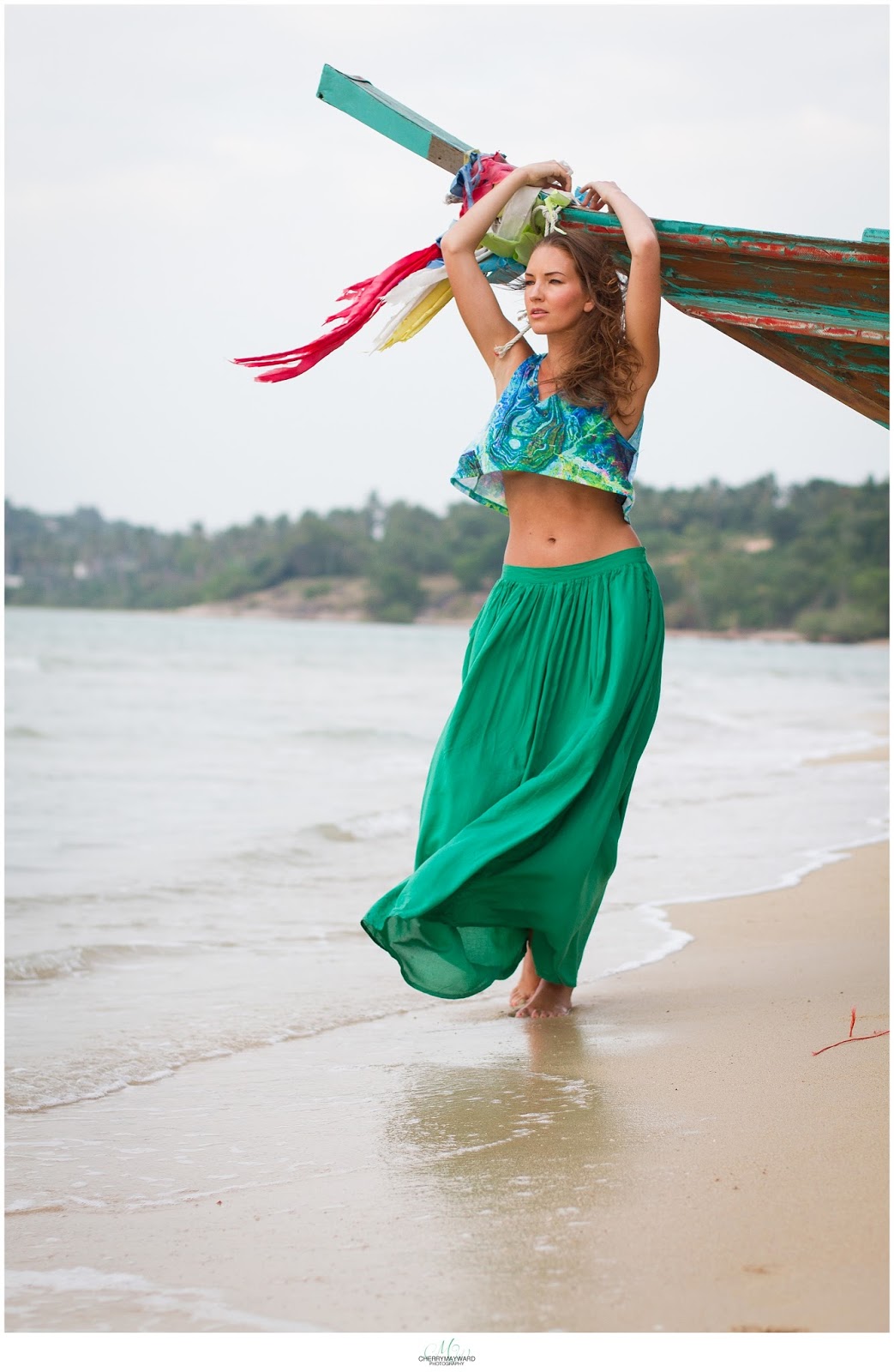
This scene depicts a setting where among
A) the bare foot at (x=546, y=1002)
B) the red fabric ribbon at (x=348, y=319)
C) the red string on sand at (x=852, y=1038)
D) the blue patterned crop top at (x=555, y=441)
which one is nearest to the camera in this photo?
the red string on sand at (x=852, y=1038)

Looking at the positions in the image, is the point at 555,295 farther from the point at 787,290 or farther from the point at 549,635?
the point at 549,635

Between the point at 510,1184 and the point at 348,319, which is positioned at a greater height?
the point at 348,319

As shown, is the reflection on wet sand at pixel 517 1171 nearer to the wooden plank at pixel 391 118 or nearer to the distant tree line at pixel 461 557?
the wooden plank at pixel 391 118

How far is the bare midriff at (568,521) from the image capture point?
11.4ft

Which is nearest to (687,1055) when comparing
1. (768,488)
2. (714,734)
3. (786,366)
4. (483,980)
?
(483,980)

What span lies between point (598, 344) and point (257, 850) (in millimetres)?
4349

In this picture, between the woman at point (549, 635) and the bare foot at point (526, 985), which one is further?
the bare foot at point (526, 985)

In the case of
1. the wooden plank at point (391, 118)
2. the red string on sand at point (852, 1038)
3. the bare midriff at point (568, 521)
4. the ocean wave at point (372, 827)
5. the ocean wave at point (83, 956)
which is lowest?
the ocean wave at point (372, 827)

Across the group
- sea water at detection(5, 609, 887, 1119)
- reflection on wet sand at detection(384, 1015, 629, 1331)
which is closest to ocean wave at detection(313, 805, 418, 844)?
sea water at detection(5, 609, 887, 1119)

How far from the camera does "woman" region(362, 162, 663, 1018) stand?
3289mm

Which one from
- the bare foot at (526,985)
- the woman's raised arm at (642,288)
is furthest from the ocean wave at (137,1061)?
the woman's raised arm at (642,288)

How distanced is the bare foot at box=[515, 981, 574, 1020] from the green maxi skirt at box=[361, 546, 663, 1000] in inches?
3.0

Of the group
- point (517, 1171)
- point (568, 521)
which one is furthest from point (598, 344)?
point (517, 1171)

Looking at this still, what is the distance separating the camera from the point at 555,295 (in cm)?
344
